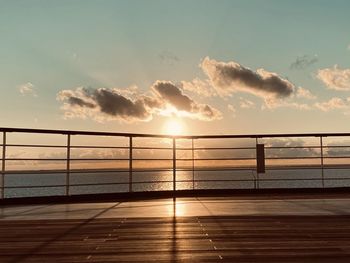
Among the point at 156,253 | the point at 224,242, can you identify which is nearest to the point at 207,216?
the point at 224,242

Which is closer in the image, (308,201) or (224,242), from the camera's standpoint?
(224,242)

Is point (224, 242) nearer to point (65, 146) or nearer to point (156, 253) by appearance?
point (156, 253)

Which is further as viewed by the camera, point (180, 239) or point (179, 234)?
point (179, 234)

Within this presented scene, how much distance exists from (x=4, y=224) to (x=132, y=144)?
3.42m

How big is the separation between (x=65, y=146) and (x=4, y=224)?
2724 mm

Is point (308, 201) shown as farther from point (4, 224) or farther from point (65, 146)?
point (4, 224)

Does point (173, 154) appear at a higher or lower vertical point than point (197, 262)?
higher

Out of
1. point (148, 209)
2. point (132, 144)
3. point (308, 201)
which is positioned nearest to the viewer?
point (148, 209)

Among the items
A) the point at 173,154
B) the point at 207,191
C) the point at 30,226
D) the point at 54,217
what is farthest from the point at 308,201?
the point at 30,226

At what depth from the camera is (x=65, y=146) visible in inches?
282

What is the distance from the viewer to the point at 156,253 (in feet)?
10.2

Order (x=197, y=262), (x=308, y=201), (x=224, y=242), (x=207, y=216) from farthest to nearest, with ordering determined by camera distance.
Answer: (x=308, y=201) → (x=207, y=216) → (x=224, y=242) → (x=197, y=262)

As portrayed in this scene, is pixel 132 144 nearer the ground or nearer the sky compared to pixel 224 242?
nearer the sky

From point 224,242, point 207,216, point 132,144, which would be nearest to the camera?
point 224,242
